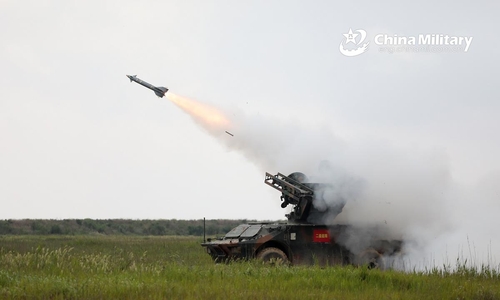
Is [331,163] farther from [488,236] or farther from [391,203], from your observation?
[488,236]

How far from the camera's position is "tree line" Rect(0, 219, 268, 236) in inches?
2336

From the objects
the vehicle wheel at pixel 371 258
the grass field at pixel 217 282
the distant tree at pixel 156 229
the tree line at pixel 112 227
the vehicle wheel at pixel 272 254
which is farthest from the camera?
the distant tree at pixel 156 229

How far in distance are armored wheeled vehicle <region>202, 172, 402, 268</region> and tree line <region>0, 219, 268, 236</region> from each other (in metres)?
34.7

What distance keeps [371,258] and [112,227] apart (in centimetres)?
4498

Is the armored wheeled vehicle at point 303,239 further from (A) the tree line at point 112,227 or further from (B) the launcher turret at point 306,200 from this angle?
(A) the tree line at point 112,227

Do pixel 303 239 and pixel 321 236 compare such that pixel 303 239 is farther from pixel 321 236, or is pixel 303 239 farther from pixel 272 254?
pixel 272 254

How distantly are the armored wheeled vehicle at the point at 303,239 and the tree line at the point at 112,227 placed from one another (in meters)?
34.7

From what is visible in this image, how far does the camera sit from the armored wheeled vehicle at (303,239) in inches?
909

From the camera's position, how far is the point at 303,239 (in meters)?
23.5

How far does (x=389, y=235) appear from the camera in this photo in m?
24.6

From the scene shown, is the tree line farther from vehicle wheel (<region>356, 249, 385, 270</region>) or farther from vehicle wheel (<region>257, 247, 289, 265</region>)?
vehicle wheel (<region>257, 247, 289, 265</region>)

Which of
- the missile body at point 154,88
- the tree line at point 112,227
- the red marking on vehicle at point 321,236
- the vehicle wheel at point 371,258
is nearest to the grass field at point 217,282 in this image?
the red marking on vehicle at point 321,236

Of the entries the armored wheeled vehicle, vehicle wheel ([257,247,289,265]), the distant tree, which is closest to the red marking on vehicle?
the armored wheeled vehicle

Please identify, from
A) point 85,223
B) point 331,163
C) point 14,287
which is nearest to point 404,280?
point 14,287
